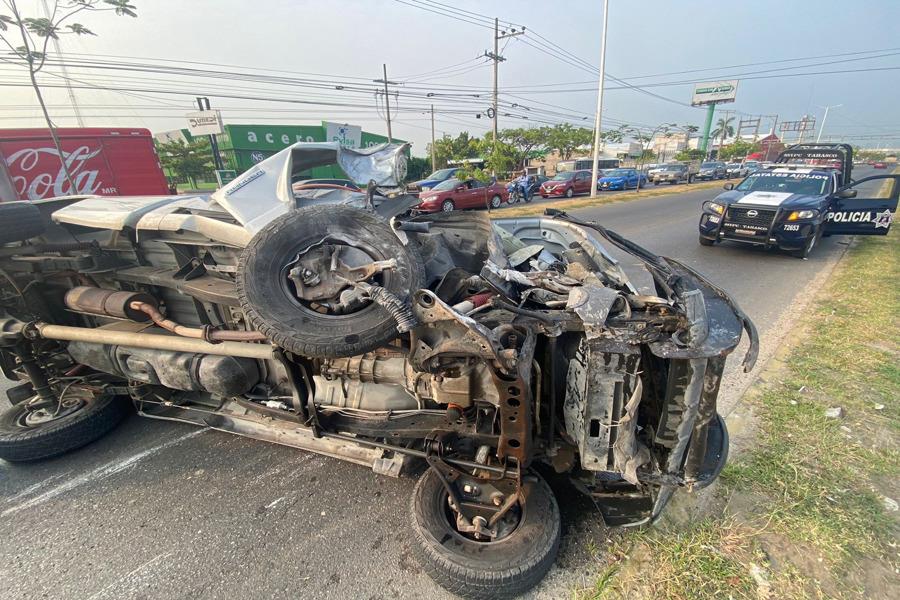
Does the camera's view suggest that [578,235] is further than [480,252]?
Yes

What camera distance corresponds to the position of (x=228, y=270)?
258 cm

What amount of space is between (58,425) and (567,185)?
22.1 metres

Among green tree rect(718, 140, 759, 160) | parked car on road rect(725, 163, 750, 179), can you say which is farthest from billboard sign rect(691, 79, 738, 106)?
parked car on road rect(725, 163, 750, 179)

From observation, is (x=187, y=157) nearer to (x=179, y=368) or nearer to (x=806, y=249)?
(x=179, y=368)

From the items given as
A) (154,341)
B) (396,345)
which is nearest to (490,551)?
(396,345)

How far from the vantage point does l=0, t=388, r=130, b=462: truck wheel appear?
8.99ft

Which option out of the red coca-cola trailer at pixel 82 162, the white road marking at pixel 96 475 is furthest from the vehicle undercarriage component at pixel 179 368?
the red coca-cola trailer at pixel 82 162

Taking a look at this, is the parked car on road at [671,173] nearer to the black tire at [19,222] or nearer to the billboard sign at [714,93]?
the black tire at [19,222]

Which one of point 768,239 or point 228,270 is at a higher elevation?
point 228,270

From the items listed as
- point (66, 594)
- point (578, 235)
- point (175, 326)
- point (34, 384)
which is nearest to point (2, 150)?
point (34, 384)

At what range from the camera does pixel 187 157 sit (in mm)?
30828

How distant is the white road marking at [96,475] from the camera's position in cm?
247

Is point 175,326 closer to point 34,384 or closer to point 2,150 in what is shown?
point 34,384

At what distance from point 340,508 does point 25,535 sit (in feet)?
5.61
